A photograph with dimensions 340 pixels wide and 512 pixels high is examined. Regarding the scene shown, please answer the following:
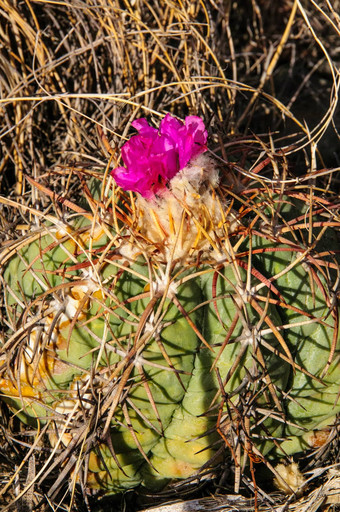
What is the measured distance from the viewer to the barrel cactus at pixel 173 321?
1051 mm

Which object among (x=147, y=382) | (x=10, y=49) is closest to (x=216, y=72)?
(x=10, y=49)

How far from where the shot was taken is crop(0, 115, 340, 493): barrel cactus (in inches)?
41.4

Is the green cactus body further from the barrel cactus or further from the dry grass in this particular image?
the dry grass

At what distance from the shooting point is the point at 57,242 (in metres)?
1.15

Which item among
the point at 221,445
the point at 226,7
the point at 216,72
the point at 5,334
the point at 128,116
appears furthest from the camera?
the point at 226,7

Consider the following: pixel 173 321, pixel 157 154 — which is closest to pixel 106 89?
pixel 157 154

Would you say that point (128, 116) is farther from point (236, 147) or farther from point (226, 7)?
point (226, 7)

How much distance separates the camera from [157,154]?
104 cm

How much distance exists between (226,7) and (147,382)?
1.37 metres

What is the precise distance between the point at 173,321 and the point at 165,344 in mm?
45

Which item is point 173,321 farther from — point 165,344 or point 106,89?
point 106,89

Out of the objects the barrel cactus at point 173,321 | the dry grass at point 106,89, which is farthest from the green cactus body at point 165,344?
the dry grass at point 106,89

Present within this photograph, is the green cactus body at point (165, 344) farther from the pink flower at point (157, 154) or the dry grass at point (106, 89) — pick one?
the dry grass at point (106, 89)

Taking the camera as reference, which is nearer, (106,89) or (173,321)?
(173,321)
